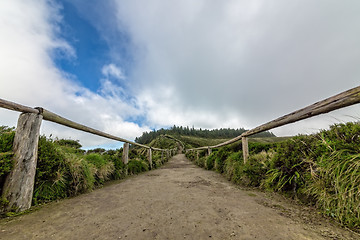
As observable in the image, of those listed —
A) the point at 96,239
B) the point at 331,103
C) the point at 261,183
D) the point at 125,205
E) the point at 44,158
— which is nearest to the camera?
the point at 96,239

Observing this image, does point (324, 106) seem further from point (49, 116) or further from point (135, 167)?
point (135, 167)

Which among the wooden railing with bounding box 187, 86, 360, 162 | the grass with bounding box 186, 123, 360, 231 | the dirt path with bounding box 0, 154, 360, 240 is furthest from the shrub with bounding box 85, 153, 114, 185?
the wooden railing with bounding box 187, 86, 360, 162

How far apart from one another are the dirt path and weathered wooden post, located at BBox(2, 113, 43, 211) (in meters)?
0.26

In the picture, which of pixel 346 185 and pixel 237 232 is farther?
pixel 346 185

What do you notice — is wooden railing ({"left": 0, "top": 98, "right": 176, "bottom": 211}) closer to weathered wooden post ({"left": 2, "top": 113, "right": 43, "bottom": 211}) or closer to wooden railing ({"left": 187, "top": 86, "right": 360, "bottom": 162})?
weathered wooden post ({"left": 2, "top": 113, "right": 43, "bottom": 211})

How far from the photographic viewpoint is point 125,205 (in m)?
2.06

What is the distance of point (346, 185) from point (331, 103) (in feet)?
3.02

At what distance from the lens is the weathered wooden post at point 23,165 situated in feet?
5.74

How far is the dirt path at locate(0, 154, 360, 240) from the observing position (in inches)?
50.7

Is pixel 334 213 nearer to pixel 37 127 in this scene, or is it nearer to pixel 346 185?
pixel 346 185

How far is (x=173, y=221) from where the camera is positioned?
1.54 m

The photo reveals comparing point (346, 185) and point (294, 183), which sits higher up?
point (346, 185)

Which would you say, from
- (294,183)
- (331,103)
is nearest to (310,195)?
(294,183)

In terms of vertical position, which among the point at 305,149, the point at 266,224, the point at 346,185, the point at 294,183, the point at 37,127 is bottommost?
the point at 266,224
